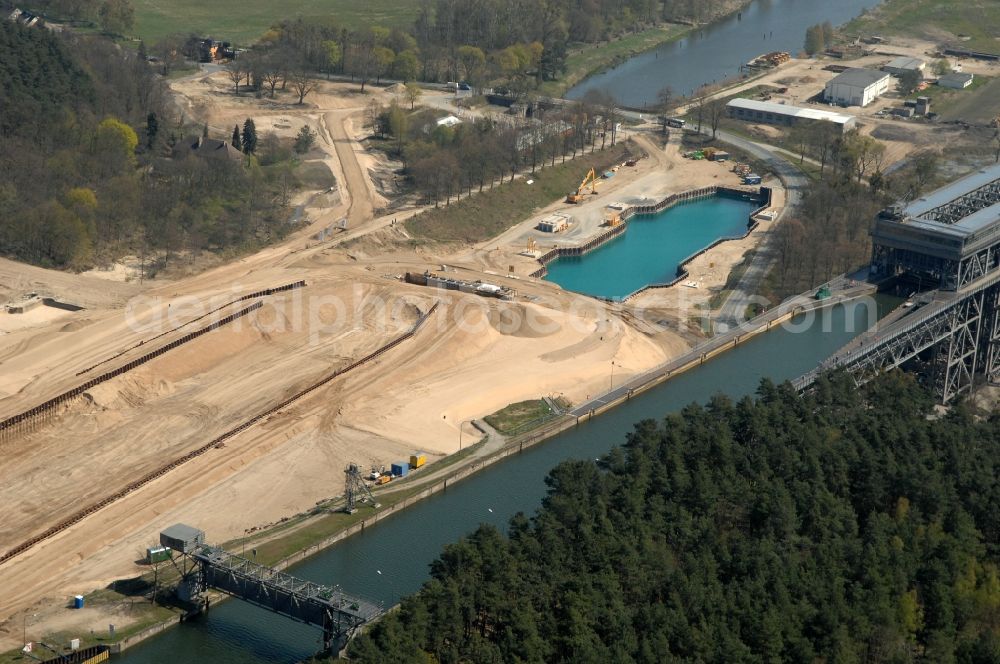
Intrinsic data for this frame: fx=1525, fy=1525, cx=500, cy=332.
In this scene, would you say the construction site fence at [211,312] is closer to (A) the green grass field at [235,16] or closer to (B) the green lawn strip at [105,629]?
(B) the green lawn strip at [105,629]

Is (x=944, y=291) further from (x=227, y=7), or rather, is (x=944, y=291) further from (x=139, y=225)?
(x=227, y=7)

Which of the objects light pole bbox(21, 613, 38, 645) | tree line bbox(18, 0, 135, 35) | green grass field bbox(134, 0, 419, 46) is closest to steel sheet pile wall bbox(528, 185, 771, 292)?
light pole bbox(21, 613, 38, 645)

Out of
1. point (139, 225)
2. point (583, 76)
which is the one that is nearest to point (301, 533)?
point (139, 225)

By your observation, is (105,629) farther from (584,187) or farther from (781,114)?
(781,114)

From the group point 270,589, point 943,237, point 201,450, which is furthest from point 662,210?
point 270,589

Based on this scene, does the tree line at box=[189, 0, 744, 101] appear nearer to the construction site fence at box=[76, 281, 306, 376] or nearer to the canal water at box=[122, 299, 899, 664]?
the construction site fence at box=[76, 281, 306, 376]

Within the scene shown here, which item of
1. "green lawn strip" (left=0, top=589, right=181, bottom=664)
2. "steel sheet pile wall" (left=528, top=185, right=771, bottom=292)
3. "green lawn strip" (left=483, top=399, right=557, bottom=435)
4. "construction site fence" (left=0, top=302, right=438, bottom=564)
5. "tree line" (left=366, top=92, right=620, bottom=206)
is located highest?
"tree line" (left=366, top=92, right=620, bottom=206)
